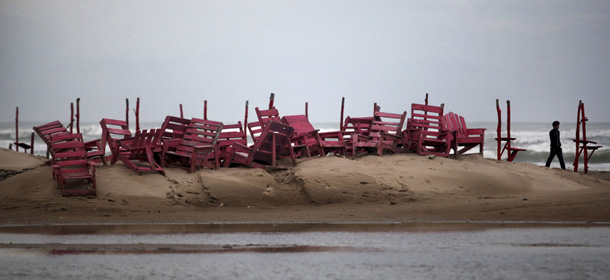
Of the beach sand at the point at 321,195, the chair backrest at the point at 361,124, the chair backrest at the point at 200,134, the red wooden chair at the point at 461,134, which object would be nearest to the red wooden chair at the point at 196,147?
the chair backrest at the point at 200,134

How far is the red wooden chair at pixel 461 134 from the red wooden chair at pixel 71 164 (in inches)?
386

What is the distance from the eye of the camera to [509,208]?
608 inches

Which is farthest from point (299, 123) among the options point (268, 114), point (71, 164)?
point (71, 164)

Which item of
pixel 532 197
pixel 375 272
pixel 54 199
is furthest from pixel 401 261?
pixel 54 199

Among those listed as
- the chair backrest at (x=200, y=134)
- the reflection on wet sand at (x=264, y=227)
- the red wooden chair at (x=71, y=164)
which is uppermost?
the chair backrest at (x=200, y=134)

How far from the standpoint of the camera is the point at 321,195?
17719 mm

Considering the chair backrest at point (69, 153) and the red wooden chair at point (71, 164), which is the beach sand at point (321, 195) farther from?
the chair backrest at point (69, 153)

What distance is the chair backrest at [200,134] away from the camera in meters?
19.7

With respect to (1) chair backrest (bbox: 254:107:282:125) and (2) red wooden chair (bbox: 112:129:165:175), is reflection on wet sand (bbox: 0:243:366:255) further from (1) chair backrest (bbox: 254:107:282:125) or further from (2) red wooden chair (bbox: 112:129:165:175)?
(1) chair backrest (bbox: 254:107:282:125)

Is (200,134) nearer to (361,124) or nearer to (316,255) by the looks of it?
(361,124)

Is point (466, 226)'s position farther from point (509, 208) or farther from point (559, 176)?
point (559, 176)

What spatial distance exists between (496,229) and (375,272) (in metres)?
4.16

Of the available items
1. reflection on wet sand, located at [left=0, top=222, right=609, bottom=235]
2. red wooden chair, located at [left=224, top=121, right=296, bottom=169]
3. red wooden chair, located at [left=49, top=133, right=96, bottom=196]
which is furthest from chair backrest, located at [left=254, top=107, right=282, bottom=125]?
reflection on wet sand, located at [left=0, top=222, right=609, bottom=235]

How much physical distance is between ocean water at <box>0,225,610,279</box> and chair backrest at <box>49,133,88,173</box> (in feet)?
15.0
